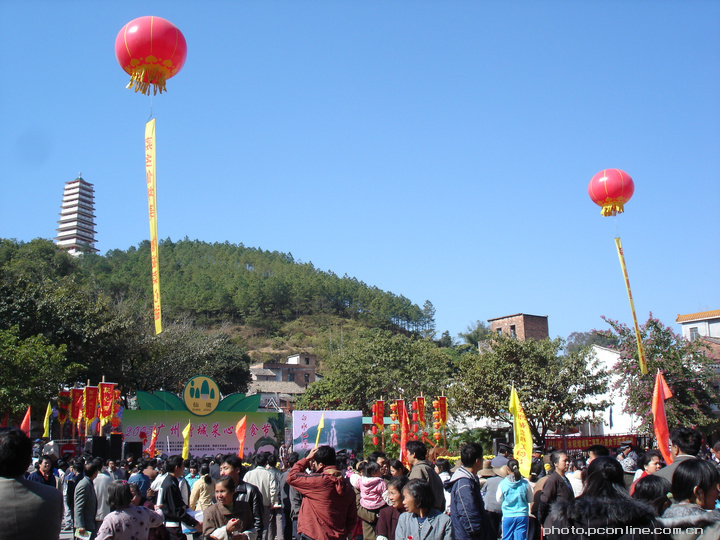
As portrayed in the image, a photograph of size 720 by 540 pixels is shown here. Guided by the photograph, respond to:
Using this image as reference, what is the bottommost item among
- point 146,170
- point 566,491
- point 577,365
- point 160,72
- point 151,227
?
point 566,491

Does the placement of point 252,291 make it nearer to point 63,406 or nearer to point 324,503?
point 63,406

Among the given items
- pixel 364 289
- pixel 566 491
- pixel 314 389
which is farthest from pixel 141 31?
pixel 364 289

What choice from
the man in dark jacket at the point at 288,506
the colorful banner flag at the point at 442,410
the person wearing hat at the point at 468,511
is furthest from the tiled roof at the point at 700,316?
the person wearing hat at the point at 468,511

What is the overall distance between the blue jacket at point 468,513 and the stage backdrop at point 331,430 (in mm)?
15691

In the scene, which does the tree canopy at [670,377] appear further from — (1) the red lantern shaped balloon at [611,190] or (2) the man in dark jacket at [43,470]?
(2) the man in dark jacket at [43,470]

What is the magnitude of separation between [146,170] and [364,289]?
3514 inches

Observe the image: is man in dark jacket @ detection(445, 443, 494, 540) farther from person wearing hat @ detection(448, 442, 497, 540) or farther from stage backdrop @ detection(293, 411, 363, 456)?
stage backdrop @ detection(293, 411, 363, 456)

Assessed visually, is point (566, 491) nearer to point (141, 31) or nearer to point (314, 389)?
point (141, 31)

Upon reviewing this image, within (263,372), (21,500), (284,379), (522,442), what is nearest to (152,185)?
(522,442)

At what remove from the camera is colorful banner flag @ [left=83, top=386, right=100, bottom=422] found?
17516 mm

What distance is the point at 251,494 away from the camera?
17.4 feet

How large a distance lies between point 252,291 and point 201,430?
227ft

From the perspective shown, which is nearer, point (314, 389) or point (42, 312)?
point (42, 312)

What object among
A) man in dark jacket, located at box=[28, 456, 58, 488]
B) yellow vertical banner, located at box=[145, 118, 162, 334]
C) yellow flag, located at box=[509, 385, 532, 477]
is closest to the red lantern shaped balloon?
yellow flag, located at box=[509, 385, 532, 477]
